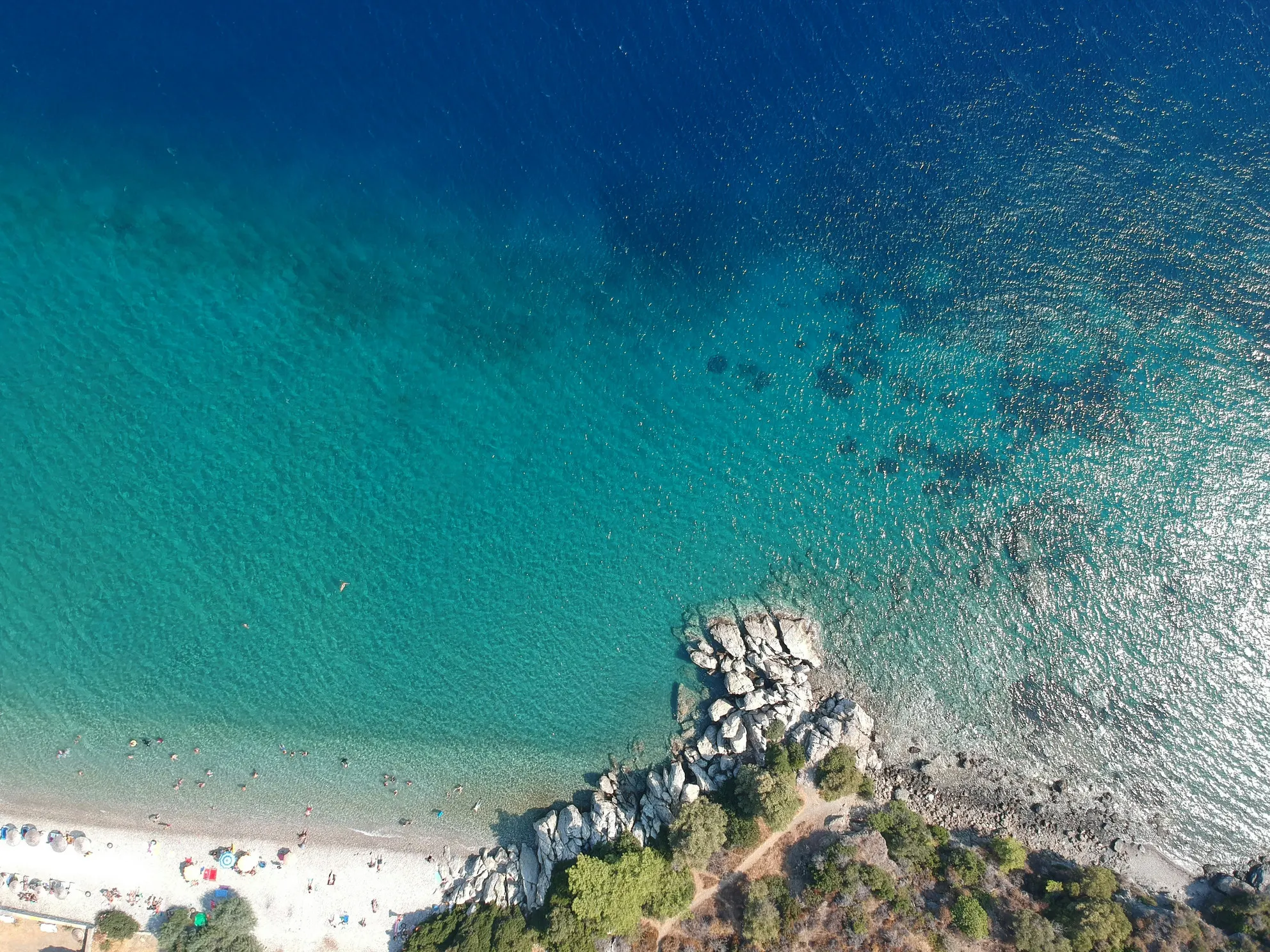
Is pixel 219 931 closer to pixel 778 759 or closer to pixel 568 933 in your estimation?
pixel 568 933

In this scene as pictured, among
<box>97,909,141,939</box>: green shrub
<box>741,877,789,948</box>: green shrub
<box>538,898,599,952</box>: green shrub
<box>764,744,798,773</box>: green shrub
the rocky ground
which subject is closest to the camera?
<box>538,898,599,952</box>: green shrub

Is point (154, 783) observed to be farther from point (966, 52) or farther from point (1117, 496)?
point (966, 52)

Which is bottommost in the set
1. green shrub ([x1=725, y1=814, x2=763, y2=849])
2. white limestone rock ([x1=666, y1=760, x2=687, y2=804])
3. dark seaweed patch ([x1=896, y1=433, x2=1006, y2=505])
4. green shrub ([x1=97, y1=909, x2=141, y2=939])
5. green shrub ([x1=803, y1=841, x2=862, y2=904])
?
green shrub ([x1=803, y1=841, x2=862, y2=904])

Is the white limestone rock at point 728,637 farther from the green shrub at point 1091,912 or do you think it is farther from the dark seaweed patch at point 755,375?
the green shrub at point 1091,912

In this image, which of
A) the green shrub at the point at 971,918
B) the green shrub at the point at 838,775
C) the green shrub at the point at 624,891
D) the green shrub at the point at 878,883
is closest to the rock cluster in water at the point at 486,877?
the green shrub at the point at 624,891

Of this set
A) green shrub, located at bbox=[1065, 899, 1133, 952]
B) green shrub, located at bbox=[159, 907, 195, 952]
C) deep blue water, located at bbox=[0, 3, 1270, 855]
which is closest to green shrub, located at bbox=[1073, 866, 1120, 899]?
green shrub, located at bbox=[1065, 899, 1133, 952]

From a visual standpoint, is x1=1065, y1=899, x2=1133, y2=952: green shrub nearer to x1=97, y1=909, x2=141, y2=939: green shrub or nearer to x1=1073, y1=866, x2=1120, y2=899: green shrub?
x1=1073, y1=866, x2=1120, y2=899: green shrub

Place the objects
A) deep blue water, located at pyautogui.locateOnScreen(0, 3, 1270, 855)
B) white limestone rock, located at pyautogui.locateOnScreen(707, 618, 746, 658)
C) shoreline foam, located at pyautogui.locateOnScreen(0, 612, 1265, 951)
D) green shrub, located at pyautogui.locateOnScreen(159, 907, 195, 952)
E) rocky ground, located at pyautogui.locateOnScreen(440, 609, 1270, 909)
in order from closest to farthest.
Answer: green shrub, located at pyautogui.locateOnScreen(159, 907, 195, 952)
shoreline foam, located at pyautogui.locateOnScreen(0, 612, 1265, 951)
rocky ground, located at pyautogui.locateOnScreen(440, 609, 1270, 909)
deep blue water, located at pyautogui.locateOnScreen(0, 3, 1270, 855)
white limestone rock, located at pyautogui.locateOnScreen(707, 618, 746, 658)
